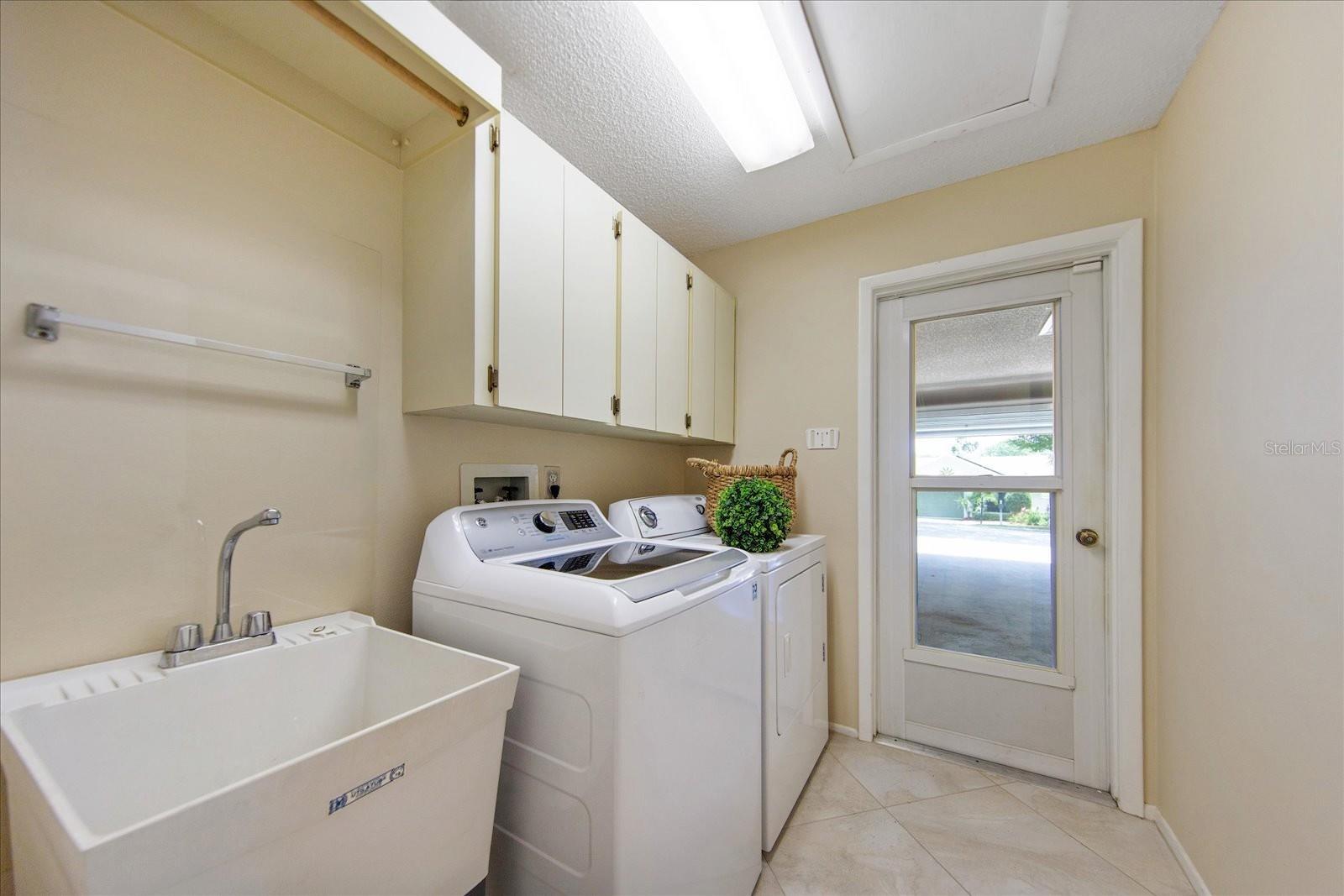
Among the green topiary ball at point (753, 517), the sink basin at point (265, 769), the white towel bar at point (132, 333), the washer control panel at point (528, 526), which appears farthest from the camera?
the green topiary ball at point (753, 517)

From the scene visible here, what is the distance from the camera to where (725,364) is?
253 cm

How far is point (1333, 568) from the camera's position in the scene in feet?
3.15

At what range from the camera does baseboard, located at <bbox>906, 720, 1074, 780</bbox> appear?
1958mm

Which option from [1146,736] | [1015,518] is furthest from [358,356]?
[1146,736]

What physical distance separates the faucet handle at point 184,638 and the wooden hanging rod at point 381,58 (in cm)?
131

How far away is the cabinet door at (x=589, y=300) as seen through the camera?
155 cm

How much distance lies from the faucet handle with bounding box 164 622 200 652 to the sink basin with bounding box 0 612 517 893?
1.7 inches

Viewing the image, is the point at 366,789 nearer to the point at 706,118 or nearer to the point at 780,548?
the point at 780,548

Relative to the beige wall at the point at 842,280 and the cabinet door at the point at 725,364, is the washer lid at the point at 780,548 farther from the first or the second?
the cabinet door at the point at 725,364

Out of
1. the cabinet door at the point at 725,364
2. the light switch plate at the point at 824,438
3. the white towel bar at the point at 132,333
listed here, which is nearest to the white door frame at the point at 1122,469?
the light switch plate at the point at 824,438

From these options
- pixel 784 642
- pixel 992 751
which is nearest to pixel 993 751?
pixel 992 751

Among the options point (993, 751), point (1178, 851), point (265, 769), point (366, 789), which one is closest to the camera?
point (366, 789)

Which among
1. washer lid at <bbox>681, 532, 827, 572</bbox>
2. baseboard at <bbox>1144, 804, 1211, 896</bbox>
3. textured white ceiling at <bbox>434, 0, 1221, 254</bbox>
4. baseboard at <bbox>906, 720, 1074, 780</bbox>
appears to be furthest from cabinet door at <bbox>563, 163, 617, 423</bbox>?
baseboard at <bbox>1144, 804, 1211, 896</bbox>

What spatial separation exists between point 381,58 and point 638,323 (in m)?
0.99
